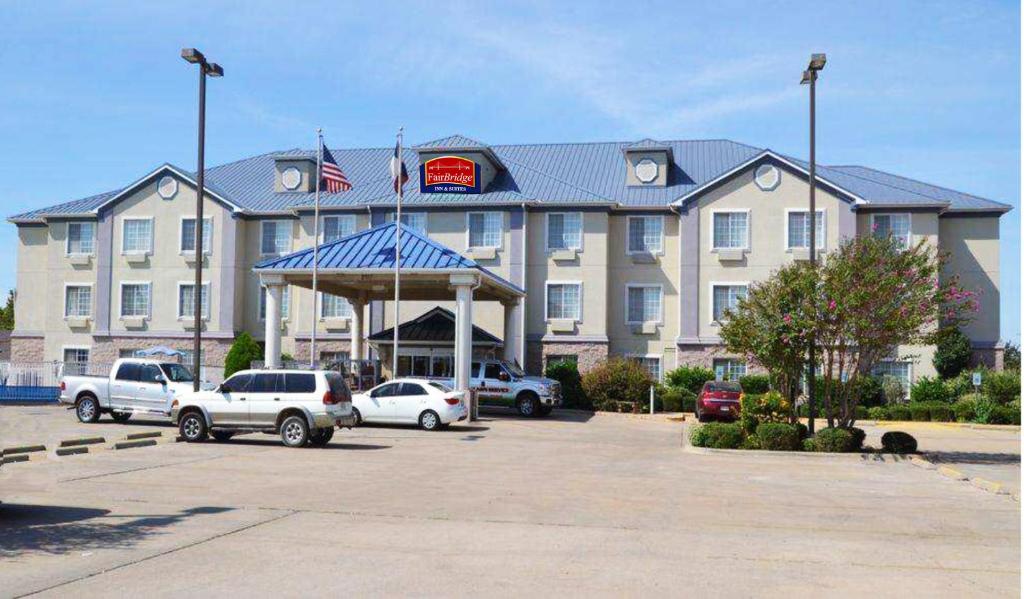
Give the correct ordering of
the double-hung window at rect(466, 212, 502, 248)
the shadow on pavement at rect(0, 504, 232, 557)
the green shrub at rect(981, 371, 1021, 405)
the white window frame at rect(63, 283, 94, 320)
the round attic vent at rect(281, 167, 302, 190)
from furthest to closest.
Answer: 1. the round attic vent at rect(281, 167, 302, 190)
2. the white window frame at rect(63, 283, 94, 320)
3. the double-hung window at rect(466, 212, 502, 248)
4. the green shrub at rect(981, 371, 1021, 405)
5. the shadow on pavement at rect(0, 504, 232, 557)

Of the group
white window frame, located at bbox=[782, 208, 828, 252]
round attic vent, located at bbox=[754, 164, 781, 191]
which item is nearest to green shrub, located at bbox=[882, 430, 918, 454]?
white window frame, located at bbox=[782, 208, 828, 252]

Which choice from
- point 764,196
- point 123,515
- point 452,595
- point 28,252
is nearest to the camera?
point 452,595

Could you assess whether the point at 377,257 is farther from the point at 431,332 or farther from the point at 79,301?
the point at 79,301

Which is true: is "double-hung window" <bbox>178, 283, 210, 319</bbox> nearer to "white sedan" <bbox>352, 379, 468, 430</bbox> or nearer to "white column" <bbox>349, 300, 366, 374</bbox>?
"white column" <bbox>349, 300, 366, 374</bbox>

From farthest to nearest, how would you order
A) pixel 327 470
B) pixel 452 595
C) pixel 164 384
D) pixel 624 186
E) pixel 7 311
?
1. pixel 7 311
2. pixel 624 186
3. pixel 164 384
4. pixel 327 470
5. pixel 452 595

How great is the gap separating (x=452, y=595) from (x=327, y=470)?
381 inches

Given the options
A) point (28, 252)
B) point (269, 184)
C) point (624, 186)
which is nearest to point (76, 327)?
point (28, 252)

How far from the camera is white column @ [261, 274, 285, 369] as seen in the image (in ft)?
102

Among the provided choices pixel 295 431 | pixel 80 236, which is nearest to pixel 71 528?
pixel 295 431

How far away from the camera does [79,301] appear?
149 ft

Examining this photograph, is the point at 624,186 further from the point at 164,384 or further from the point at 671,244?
the point at 164,384

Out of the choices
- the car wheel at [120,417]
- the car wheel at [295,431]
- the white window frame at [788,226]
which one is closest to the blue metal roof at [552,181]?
the white window frame at [788,226]

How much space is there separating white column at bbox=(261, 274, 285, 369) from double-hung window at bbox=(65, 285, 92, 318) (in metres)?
17.5

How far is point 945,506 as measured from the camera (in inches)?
561
